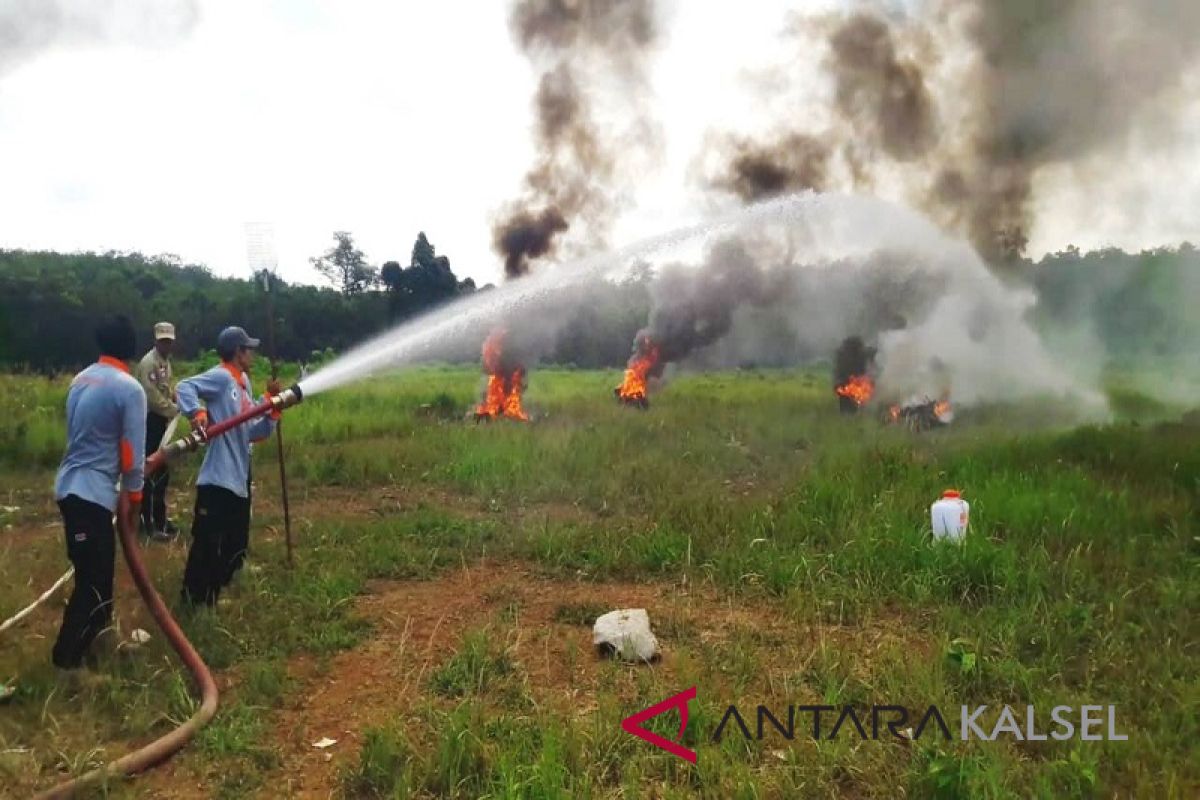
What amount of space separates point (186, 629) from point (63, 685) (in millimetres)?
783

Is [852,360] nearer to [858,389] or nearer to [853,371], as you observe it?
[853,371]

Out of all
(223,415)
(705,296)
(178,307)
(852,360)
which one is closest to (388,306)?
(178,307)

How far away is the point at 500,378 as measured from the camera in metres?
17.4

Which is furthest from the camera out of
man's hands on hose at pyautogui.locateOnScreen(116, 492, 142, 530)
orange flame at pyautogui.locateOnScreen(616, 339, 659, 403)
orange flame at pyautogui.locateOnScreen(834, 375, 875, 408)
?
orange flame at pyautogui.locateOnScreen(616, 339, 659, 403)

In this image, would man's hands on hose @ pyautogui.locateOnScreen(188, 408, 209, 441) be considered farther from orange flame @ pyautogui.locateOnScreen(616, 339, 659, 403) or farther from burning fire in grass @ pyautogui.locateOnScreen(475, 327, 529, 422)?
orange flame @ pyautogui.locateOnScreen(616, 339, 659, 403)

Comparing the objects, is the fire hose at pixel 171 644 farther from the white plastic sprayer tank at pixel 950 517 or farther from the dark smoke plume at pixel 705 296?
the dark smoke plume at pixel 705 296

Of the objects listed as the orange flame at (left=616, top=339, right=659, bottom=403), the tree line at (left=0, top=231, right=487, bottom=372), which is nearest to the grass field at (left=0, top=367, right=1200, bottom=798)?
the orange flame at (left=616, top=339, right=659, bottom=403)

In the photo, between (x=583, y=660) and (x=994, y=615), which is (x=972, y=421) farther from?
(x=583, y=660)

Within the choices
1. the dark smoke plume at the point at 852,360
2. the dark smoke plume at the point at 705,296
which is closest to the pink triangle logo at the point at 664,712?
the dark smoke plume at the point at 852,360

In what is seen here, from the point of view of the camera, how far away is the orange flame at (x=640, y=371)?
63.3 feet

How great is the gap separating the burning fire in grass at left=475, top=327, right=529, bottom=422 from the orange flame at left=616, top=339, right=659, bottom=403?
285 cm

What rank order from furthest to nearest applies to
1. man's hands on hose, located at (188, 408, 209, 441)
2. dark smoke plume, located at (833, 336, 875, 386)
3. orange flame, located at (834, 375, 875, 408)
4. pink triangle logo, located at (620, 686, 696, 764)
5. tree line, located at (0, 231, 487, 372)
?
tree line, located at (0, 231, 487, 372), dark smoke plume, located at (833, 336, 875, 386), orange flame, located at (834, 375, 875, 408), man's hands on hose, located at (188, 408, 209, 441), pink triangle logo, located at (620, 686, 696, 764)

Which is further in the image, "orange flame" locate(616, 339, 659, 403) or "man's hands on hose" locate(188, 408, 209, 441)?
"orange flame" locate(616, 339, 659, 403)

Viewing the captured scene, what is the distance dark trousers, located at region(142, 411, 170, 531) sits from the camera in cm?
719
